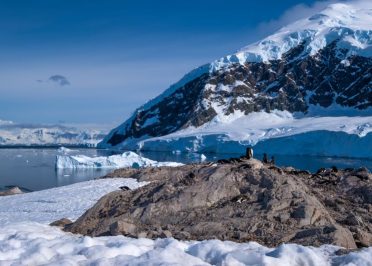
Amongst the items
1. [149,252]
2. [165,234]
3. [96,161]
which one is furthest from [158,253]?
[96,161]

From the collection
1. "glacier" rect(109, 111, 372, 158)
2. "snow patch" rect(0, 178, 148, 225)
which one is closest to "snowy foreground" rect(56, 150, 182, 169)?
"glacier" rect(109, 111, 372, 158)

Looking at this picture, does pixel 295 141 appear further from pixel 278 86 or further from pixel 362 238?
pixel 362 238

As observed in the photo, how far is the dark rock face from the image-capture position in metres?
126

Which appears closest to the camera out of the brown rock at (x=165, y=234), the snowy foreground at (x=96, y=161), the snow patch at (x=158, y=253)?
the snow patch at (x=158, y=253)

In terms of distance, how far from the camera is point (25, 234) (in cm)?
806

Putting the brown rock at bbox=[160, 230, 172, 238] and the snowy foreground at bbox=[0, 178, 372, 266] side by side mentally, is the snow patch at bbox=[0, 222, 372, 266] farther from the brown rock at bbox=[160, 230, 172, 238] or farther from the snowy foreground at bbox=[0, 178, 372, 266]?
the brown rock at bbox=[160, 230, 172, 238]

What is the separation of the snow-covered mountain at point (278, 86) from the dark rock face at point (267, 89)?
0.22 meters

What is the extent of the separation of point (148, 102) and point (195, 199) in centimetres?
14287

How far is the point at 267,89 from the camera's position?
Result: 447 feet

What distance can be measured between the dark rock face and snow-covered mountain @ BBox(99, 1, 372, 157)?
215 mm

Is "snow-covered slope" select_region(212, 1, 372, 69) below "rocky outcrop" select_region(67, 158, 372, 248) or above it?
above

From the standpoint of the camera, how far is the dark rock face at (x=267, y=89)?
125562 mm

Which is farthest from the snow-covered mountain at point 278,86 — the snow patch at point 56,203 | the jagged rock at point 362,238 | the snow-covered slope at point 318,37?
the jagged rock at point 362,238

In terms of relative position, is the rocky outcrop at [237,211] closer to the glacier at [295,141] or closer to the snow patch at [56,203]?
the snow patch at [56,203]
